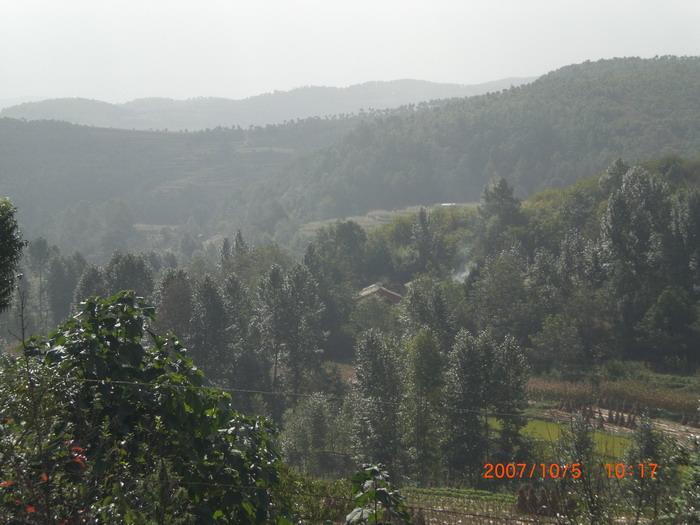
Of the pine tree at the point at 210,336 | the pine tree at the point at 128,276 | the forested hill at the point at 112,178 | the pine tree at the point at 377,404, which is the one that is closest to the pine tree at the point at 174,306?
the pine tree at the point at 210,336

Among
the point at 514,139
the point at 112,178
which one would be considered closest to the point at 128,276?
the point at 514,139

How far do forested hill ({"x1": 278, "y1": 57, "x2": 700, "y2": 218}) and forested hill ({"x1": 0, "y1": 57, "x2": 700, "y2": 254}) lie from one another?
0.30 meters

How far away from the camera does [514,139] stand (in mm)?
146500

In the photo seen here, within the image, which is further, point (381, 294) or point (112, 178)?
point (112, 178)

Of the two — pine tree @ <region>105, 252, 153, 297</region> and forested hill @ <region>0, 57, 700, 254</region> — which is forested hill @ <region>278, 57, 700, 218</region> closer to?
forested hill @ <region>0, 57, 700, 254</region>

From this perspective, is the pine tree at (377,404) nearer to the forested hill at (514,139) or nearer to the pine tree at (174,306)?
the pine tree at (174,306)

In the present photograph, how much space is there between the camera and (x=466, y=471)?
27172mm

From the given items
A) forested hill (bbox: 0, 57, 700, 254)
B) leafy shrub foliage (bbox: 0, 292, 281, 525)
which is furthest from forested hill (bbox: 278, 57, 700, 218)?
leafy shrub foliage (bbox: 0, 292, 281, 525)

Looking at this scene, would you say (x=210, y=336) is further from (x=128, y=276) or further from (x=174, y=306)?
(x=128, y=276)

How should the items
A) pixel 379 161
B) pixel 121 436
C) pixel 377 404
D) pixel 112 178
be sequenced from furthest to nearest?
pixel 112 178 < pixel 379 161 < pixel 377 404 < pixel 121 436

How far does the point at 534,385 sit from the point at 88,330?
37559 mm

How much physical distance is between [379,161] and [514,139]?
3158 centimetres

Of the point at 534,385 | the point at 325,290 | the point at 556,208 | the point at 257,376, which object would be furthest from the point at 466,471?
the point at 556,208

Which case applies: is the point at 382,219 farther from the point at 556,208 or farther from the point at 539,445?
the point at 539,445
